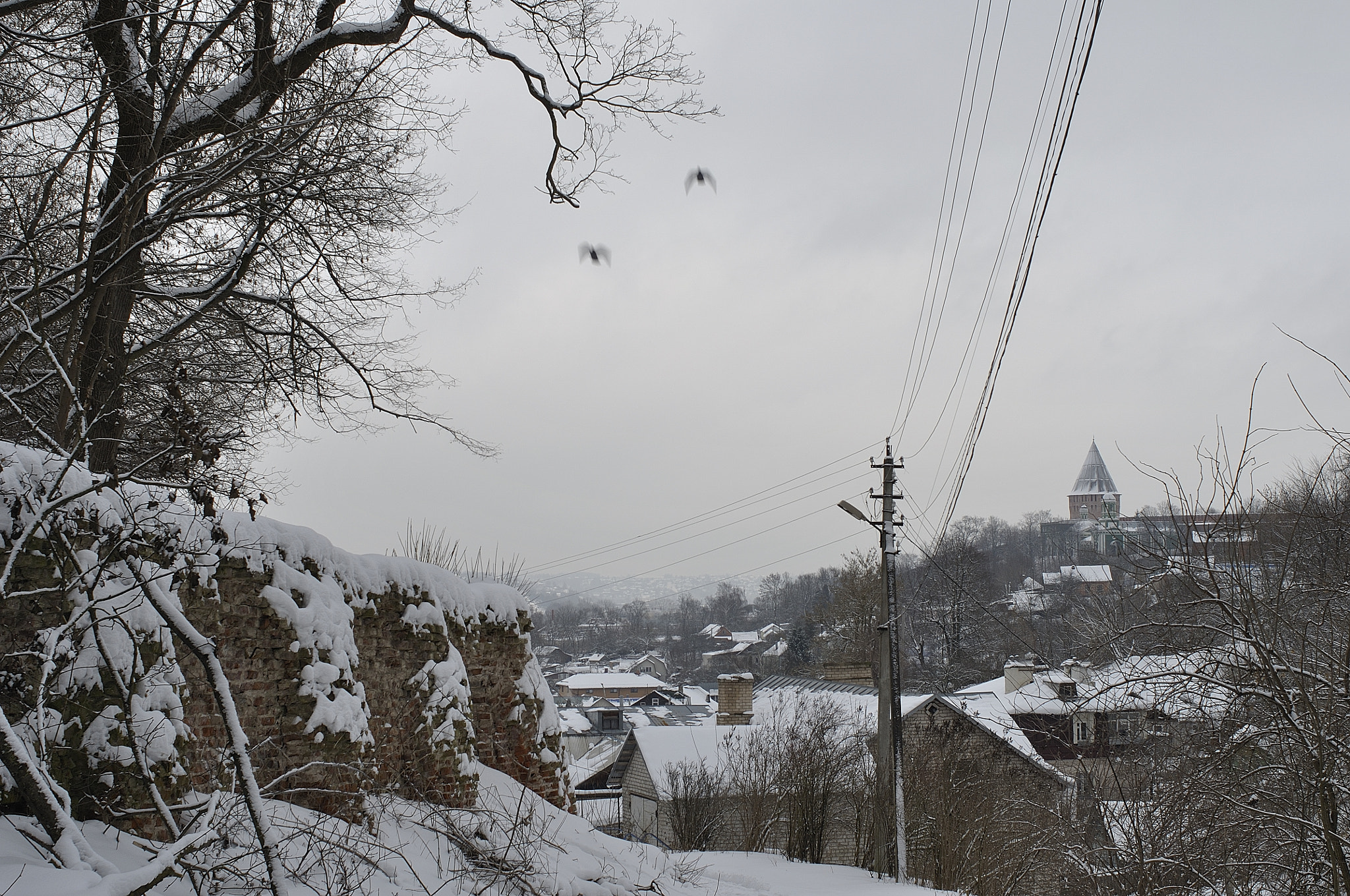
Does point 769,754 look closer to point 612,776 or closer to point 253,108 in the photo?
point 612,776

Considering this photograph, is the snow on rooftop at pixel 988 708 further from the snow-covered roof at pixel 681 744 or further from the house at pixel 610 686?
the house at pixel 610 686

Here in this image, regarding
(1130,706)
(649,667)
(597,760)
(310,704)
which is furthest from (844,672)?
(649,667)

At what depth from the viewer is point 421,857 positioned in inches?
217

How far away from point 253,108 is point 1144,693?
8263mm

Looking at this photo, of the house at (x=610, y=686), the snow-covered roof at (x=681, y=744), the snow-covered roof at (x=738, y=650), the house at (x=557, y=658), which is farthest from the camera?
the house at (x=557, y=658)

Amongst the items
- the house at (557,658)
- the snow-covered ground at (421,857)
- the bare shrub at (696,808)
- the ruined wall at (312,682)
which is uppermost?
the ruined wall at (312,682)

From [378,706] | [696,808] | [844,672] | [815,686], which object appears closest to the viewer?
[378,706]

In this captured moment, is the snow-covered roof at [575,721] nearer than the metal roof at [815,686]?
No

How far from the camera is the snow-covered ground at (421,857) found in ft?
10.8

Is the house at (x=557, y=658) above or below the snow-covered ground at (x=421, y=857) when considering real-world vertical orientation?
below

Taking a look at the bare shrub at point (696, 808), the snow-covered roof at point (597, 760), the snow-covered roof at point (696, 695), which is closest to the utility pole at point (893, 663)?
the bare shrub at point (696, 808)

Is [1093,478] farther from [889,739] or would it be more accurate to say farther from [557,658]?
[889,739]

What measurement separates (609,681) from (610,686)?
4.54 ft

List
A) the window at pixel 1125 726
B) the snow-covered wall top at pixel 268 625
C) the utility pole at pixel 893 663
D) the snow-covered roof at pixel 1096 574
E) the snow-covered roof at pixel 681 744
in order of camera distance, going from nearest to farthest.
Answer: the snow-covered wall top at pixel 268 625, the window at pixel 1125 726, the snow-covered roof at pixel 1096 574, the utility pole at pixel 893 663, the snow-covered roof at pixel 681 744
